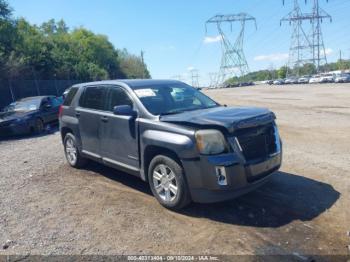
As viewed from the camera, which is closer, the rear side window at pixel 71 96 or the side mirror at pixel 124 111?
the side mirror at pixel 124 111

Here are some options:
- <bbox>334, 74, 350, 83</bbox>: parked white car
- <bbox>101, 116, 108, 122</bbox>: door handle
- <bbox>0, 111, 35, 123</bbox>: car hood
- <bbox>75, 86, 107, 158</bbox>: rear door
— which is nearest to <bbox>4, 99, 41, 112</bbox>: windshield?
<bbox>0, 111, 35, 123</bbox>: car hood

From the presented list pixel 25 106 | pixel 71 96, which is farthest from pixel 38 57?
pixel 71 96

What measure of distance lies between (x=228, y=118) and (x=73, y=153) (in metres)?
4.14

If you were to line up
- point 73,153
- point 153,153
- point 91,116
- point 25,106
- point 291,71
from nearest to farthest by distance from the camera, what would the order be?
point 153,153, point 91,116, point 73,153, point 25,106, point 291,71

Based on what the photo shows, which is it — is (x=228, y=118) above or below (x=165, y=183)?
above

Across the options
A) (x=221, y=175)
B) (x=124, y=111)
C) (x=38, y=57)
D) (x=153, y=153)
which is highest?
(x=38, y=57)

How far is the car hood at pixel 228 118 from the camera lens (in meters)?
4.59

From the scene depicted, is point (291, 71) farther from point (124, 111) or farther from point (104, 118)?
point (124, 111)

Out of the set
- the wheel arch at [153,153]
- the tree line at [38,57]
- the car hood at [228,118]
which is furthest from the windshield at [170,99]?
the tree line at [38,57]

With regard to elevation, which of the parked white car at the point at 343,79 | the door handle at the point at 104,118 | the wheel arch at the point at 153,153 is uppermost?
the door handle at the point at 104,118

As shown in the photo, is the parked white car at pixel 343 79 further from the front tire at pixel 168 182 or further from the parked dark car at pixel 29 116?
the front tire at pixel 168 182

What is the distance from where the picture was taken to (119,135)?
5.88m

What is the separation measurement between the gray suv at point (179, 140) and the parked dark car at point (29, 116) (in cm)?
742

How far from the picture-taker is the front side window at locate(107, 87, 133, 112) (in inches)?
233
